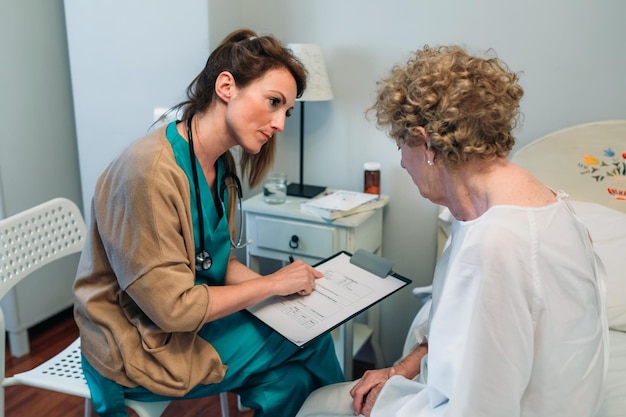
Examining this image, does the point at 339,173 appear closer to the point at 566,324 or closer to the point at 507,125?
the point at 507,125

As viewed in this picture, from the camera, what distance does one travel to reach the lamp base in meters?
1.94

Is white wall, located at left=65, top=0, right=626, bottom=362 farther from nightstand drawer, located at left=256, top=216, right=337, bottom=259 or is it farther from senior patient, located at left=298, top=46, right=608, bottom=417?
senior patient, located at left=298, top=46, right=608, bottom=417

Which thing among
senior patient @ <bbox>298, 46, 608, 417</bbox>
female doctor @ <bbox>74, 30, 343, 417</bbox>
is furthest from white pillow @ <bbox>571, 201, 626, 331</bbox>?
female doctor @ <bbox>74, 30, 343, 417</bbox>

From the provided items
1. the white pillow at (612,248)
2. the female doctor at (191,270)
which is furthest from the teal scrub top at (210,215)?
the white pillow at (612,248)

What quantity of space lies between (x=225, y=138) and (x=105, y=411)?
0.63 m

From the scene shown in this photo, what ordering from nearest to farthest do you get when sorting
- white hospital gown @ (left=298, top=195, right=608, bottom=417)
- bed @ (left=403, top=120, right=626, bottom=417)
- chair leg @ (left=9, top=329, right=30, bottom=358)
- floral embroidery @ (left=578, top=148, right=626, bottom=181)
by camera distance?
white hospital gown @ (left=298, top=195, right=608, bottom=417) < bed @ (left=403, top=120, right=626, bottom=417) < floral embroidery @ (left=578, top=148, right=626, bottom=181) < chair leg @ (left=9, top=329, right=30, bottom=358)

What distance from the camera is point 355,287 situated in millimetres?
1299

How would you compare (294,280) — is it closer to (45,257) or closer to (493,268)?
(493,268)

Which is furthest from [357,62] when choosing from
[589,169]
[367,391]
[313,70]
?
[367,391]

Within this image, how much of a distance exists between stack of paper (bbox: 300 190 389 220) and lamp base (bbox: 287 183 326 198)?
0.23 ft

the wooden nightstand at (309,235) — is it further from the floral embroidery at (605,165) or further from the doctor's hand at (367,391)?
the floral embroidery at (605,165)

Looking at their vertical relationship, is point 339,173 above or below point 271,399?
above

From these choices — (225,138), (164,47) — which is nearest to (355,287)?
(225,138)

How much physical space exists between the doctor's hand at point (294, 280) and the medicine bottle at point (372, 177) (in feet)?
2.25
